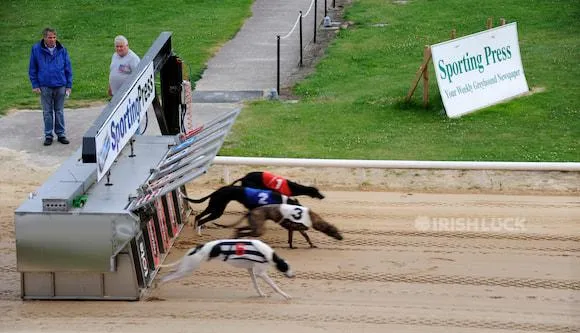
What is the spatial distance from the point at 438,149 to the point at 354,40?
6814 millimetres

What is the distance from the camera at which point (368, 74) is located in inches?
738

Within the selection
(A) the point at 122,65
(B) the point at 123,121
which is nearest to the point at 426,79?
(A) the point at 122,65

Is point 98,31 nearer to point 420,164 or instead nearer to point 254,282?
point 420,164

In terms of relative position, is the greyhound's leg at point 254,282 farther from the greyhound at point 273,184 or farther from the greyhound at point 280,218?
the greyhound at point 273,184

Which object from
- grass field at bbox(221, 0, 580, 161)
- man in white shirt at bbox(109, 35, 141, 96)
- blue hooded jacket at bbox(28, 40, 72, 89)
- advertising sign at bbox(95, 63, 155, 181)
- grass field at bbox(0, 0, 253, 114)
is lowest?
grass field at bbox(0, 0, 253, 114)

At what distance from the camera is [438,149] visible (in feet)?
47.8

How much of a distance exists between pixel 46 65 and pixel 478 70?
6.29 meters

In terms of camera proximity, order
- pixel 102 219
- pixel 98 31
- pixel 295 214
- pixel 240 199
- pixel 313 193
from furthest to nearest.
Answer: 1. pixel 98 31
2. pixel 313 193
3. pixel 240 199
4. pixel 295 214
5. pixel 102 219

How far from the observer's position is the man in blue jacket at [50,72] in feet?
46.9

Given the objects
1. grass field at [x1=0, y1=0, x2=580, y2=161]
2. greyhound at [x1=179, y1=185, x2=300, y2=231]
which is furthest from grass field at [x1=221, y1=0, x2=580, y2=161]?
greyhound at [x1=179, y1=185, x2=300, y2=231]

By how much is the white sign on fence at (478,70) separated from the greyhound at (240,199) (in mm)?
5269

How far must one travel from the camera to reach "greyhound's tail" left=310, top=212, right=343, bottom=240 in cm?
1110

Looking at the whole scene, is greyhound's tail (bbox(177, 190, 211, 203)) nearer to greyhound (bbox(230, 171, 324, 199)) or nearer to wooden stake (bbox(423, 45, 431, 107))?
greyhound (bbox(230, 171, 324, 199))

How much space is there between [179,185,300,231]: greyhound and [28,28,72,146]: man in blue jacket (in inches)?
148
